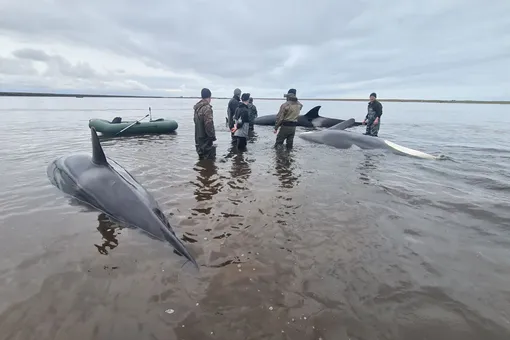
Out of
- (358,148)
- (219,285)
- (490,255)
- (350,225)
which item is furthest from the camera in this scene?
(358,148)

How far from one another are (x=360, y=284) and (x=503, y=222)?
4403 mm

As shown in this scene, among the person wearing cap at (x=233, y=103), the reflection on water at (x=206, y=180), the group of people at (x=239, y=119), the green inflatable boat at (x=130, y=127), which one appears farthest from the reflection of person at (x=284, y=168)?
the green inflatable boat at (x=130, y=127)

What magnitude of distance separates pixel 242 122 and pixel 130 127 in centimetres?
935

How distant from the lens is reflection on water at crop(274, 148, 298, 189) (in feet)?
30.1

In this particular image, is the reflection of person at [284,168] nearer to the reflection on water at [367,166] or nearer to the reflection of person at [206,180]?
the reflection of person at [206,180]

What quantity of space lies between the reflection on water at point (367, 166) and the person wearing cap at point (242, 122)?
16.9ft

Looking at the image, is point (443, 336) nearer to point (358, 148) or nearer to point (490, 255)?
point (490, 255)

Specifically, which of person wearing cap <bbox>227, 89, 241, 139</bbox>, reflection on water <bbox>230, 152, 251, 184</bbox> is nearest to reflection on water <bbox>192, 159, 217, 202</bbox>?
reflection on water <bbox>230, 152, 251, 184</bbox>

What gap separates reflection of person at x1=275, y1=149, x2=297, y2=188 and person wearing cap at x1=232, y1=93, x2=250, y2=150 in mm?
1760

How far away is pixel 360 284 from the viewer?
4301mm

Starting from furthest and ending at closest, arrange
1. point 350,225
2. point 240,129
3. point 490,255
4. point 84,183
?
point 240,129 < point 84,183 < point 350,225 < point 490,255

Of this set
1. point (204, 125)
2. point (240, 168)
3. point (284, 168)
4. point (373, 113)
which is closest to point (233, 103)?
point (204, 125)

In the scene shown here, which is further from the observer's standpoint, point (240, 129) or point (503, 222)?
point (240, 129)

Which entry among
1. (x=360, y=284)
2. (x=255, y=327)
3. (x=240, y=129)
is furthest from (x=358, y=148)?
(x=255, y=327)
